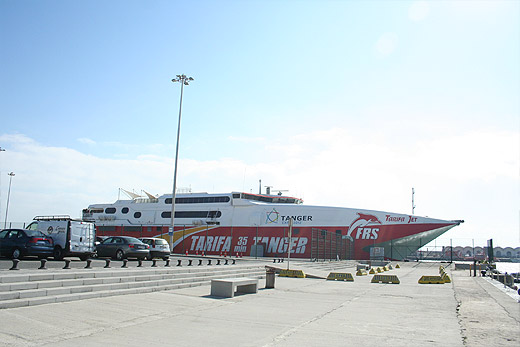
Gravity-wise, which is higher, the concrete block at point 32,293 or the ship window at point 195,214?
the ship window at point 195,214

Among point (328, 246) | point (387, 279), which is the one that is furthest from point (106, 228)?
point (387, 279)

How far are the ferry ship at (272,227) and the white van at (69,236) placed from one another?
16.3 meters

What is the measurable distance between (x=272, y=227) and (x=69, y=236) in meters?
24.3

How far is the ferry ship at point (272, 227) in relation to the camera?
118 ft

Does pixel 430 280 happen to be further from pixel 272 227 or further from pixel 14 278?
pixel 272 227

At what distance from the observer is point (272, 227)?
1508 inches

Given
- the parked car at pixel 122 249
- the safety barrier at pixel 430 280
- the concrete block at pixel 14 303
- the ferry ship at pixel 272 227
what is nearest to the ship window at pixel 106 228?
the ferry ship at pixel 272 227

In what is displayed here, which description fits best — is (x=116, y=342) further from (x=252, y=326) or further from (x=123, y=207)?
(x=123, y=207)

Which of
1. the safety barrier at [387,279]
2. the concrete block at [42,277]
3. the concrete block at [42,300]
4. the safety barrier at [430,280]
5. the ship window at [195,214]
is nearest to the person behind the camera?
the concrete block at [42,300]

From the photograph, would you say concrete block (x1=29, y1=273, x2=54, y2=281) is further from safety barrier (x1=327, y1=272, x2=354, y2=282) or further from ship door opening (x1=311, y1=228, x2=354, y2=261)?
ship door opening (x1=311, y1=228, x2=354, y2=261)

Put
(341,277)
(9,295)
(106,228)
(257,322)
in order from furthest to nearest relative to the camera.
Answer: (106,228) → (341,277) → (257,322) → (9,295)

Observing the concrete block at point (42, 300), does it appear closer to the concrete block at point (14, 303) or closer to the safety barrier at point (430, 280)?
the concrete block at point (14, 303)

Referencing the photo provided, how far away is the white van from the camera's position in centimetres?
1559

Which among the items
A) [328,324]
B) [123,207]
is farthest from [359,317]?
[123,207]
